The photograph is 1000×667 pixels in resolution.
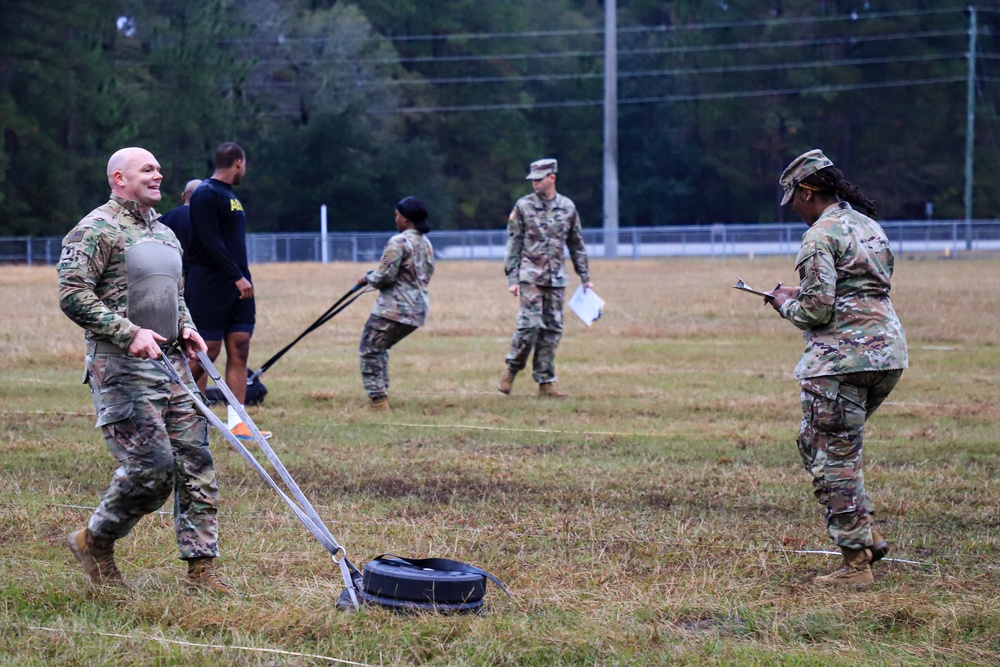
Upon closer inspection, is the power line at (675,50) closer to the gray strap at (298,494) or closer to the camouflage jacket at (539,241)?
the camouflage jacket at (539,241)

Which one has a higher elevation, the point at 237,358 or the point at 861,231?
the point at 861,231

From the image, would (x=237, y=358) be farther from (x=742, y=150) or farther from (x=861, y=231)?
(x=742, y=150)

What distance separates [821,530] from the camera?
6172 millimetres

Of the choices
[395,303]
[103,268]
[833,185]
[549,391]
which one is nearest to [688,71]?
[549,391]

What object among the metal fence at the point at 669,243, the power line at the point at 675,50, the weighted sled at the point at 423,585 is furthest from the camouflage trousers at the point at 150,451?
the power line at the point at 675,50

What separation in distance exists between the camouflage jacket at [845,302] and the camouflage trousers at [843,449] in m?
0.07

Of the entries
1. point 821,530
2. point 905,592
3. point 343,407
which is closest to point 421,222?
point 343,407

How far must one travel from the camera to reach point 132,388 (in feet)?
15.9

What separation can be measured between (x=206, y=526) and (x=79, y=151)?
49573 millimetres

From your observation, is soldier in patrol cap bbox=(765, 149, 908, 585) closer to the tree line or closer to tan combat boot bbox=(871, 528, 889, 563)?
tan combat boot bbox=(871, 528, 889, 563)

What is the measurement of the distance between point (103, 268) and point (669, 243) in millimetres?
46191

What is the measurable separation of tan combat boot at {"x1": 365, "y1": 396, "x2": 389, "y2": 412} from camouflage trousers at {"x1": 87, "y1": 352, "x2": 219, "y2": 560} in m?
5.28

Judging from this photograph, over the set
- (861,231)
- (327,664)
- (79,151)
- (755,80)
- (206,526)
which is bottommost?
(327,664)

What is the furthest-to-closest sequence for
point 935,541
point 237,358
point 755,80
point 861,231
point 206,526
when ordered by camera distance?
point 755,80 → point 237,358 → point 935,541 → point 861,231 → point 206,526
